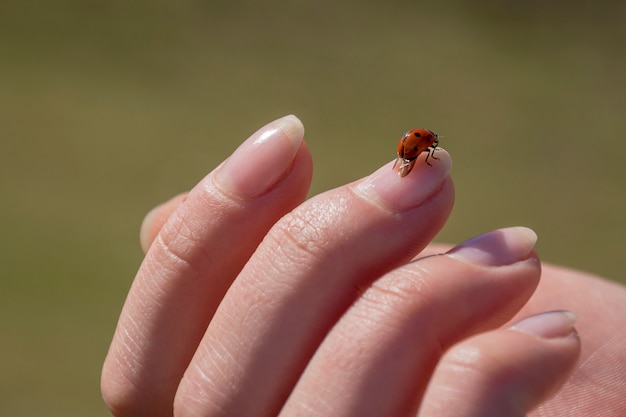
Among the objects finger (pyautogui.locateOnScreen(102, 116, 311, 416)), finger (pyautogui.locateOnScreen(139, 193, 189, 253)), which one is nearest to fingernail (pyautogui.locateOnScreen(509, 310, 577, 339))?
finger (pyautogui.locateOnScreen(102, 116, 311, 416))

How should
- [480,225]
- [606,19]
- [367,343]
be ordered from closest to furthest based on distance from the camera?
[367,343] → [480,225] → [606,19]

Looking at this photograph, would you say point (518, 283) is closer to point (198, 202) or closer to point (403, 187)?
point (403, 187)

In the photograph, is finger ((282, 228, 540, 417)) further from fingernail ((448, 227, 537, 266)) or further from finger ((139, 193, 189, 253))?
finger ((139, 193, 189, 253))

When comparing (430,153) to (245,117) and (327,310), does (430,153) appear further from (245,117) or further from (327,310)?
(245,117)

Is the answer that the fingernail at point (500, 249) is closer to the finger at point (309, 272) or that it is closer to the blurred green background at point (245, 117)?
the finger at point (309, 272)

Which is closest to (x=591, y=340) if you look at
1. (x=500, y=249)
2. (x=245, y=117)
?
(x=500, y=249)

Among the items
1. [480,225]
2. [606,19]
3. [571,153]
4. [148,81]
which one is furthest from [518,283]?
[606,19]

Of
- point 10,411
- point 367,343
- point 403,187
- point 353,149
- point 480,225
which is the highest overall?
point 403,187
